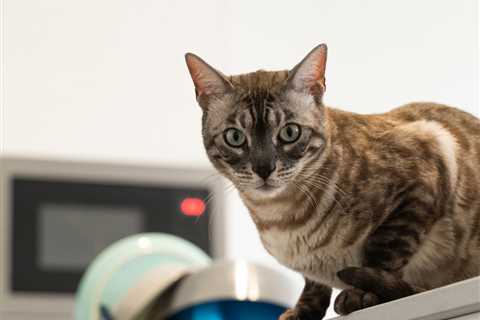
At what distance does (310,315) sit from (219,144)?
22cm

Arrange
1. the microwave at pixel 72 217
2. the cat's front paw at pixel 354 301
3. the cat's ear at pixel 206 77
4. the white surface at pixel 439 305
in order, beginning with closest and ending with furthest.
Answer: the white surface at pixel 439 305, the cat's front paw at pixel 354 301, the cat's ear at pixel 206 77, the microwave at pixel 72 217

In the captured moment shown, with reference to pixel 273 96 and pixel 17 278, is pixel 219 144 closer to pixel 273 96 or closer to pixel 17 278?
pixel 273 96

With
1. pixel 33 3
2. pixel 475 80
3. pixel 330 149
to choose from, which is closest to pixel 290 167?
pixel 330 149

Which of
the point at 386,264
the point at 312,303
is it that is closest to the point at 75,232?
the point at 312,303

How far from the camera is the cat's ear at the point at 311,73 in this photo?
0.95 meters

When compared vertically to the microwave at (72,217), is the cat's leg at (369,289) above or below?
above

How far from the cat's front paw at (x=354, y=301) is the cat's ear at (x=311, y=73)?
0.72ft

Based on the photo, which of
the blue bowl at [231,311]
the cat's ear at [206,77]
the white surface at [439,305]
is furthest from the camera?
the blue bowl at [231,311]

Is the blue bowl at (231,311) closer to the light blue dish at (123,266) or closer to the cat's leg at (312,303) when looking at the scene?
the light blue dish at (123,266)

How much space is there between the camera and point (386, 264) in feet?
2.99

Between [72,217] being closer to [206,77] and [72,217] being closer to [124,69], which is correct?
[124,69]

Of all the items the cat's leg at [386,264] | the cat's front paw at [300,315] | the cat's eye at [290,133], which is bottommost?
the cat's front paw at [300,315]

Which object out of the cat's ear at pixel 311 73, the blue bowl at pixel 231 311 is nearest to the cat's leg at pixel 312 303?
the cat's ear at pixel 311 73

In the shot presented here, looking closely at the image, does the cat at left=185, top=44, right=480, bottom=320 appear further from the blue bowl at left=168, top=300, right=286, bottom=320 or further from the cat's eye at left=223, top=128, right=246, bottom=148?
the blue bowl at left=168, top=300, right=286, bottom=320
